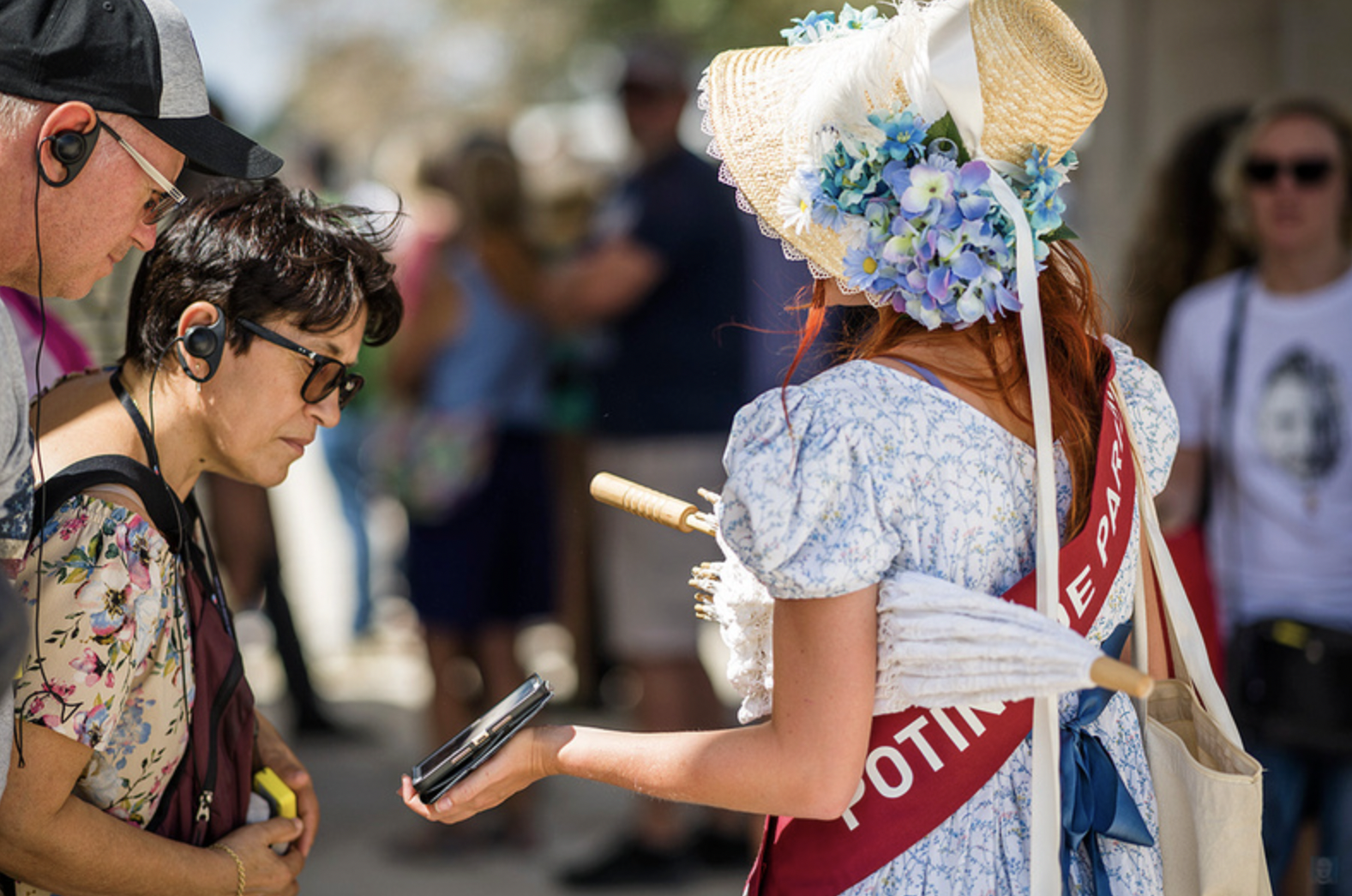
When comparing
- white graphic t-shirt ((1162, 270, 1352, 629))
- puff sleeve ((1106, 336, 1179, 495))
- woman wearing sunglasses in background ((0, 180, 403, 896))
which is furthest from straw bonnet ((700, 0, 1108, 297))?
white graphic t-shirt ((1162, 270, 1352, 629))

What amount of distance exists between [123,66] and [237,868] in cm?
98

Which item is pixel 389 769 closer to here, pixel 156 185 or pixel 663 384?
pixel 663 384

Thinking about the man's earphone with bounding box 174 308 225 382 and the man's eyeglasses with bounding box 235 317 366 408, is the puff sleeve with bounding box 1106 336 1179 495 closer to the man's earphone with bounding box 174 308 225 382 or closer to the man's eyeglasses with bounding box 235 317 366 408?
the man's eyeglasses with bounding box 235 317 366 408

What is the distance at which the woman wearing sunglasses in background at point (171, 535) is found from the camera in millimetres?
1454

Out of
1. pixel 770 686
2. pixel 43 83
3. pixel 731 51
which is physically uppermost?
pixel 731 51

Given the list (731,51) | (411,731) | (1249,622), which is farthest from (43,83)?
(411,731)

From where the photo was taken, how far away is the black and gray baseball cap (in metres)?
1.35

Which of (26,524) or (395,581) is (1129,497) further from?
(395,581)

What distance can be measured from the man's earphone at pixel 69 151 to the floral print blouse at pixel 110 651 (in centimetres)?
36

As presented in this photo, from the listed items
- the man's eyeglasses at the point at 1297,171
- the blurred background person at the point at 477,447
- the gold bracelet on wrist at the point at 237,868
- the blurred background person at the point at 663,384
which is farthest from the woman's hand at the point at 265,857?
the man's eyeglasses at the point at 1297,171

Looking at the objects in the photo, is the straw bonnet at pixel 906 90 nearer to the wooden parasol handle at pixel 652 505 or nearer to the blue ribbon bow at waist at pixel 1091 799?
the wooden parasol handle at pixel 652 505

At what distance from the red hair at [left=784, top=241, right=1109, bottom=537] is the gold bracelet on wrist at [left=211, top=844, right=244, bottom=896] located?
0.96m

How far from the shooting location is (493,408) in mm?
4254

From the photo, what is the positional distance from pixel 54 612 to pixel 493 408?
2.83 metres
